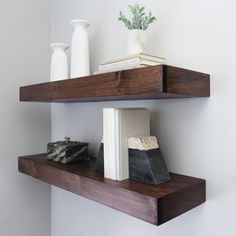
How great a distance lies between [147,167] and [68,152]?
1.37ft

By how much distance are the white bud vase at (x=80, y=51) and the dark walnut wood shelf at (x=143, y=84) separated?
144 millimetres

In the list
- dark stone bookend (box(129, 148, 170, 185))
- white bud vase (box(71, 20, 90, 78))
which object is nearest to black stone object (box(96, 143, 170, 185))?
dark stone bookend (box(129, 148, 170, 185))

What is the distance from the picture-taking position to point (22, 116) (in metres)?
1.28

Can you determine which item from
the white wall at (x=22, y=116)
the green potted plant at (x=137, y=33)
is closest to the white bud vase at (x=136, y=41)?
the green potted plant at (x=137, y=33)

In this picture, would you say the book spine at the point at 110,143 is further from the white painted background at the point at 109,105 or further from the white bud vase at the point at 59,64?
the white bud vase at the point at 59,64

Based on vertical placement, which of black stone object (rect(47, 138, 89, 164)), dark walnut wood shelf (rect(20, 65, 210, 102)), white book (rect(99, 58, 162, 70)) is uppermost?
white book (rect(99, 58, 162, 70))

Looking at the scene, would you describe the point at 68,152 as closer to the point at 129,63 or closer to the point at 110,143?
the point at 110,143

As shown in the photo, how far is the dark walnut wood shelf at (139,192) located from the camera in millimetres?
603

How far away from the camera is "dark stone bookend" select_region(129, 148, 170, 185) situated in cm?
71

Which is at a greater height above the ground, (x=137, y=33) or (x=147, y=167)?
(x=137, y=33)

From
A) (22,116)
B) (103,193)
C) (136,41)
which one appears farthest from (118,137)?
(22,116)

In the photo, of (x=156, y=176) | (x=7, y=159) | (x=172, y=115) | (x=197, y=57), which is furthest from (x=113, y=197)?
(x=7, y=159)

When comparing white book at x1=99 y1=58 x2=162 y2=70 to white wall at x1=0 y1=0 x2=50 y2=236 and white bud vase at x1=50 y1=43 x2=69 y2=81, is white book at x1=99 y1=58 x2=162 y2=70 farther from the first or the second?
white wall at x1=0 y1=0 x2=50 y2=236

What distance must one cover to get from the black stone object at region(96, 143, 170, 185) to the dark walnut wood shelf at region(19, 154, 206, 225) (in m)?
0.02
